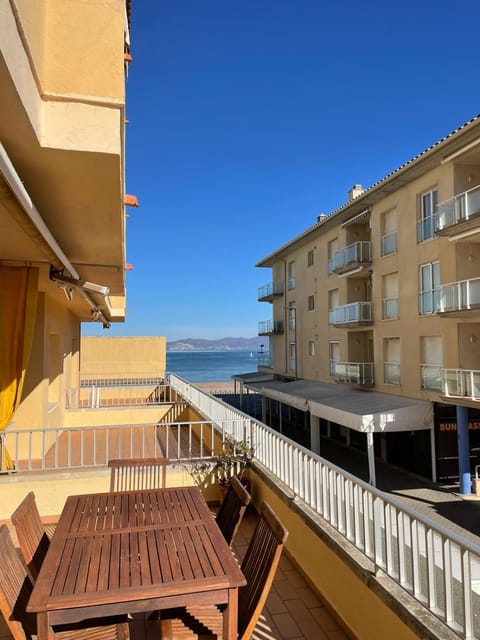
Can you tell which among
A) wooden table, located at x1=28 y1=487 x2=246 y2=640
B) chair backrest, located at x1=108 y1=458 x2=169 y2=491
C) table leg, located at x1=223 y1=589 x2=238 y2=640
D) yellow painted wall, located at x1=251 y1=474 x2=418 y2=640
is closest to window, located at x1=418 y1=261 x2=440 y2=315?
yellow painted wall, located at x1=251 y1=474 x2=418 y2=640

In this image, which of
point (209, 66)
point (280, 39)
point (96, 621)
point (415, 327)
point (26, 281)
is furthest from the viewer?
point (415, 327)

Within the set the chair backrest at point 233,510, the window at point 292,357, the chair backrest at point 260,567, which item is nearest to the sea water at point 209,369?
the window at point 292,357

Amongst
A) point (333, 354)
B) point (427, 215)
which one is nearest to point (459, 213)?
point (427, 215)

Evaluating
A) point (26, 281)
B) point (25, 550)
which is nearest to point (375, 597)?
point (25, 550)

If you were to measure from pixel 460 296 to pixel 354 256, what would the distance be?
684 cm

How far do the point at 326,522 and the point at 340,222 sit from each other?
750 inches

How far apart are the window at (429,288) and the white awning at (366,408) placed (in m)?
3.49

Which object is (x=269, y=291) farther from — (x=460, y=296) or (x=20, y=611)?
(x=20, y=611)

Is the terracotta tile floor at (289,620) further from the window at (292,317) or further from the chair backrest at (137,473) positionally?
the window at (292,317)

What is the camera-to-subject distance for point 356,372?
19047mm

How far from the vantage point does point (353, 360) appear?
2059 centimetres

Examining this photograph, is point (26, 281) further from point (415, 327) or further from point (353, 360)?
point (353, 360)

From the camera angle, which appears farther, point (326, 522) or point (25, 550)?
point (326, 522)

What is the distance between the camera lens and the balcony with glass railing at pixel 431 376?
14539 millimetres
